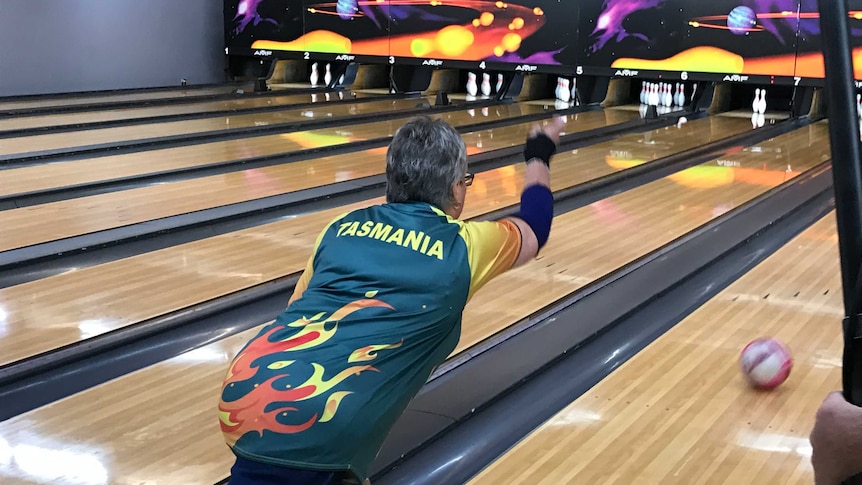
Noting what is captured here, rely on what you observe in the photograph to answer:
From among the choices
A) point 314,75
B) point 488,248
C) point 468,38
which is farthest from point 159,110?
point 488,248

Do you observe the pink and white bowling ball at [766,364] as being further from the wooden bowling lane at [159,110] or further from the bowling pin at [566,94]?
the bowling pin at [566,94]

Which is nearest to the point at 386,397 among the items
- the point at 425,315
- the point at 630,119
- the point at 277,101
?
the point at 425,315

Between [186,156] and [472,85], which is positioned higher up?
[472,85]

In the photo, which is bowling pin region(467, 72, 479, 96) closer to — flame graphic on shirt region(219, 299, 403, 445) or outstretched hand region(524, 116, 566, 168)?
outstretched hand region(524, 116, 566, 168)

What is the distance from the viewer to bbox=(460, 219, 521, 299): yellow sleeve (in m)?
1.55

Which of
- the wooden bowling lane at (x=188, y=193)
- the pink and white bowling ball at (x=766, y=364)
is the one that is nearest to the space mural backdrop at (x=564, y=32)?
the wooden bowling lane at (x=188, y=193)

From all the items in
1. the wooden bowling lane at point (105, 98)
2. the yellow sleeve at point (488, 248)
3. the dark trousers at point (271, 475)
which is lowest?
the dark trousers at point (271, 475)

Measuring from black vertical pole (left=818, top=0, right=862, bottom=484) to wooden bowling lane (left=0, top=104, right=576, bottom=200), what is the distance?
4.40 meters

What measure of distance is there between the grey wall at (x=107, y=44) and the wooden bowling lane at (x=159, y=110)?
130cm

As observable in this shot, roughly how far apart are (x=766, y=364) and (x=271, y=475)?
1.61 metres

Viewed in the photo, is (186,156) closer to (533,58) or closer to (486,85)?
(533,58)

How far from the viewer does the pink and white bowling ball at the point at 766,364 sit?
2488 mm

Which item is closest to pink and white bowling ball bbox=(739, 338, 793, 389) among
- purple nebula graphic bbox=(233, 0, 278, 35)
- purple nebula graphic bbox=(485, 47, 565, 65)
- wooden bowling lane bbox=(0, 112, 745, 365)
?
wooden bowling lane bbox=(0, 112, 745, 365)

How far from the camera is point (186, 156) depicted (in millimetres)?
5570
